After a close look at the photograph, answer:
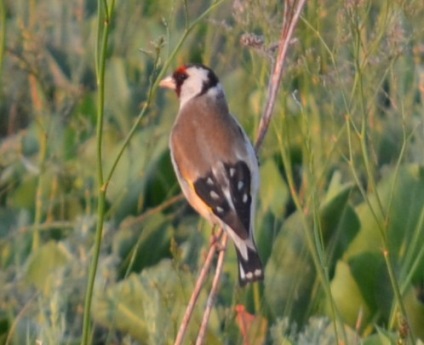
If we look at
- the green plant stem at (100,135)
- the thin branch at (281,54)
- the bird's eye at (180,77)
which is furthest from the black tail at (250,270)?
the bird's eye at (180,77)

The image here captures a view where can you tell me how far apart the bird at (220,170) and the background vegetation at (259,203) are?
14 cm

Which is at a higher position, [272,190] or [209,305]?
[209,305]

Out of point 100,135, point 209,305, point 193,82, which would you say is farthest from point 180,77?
point 100,135

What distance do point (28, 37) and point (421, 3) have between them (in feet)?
6.57

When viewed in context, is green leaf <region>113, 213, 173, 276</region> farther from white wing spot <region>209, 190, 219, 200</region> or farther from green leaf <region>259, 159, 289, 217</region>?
white wing spot <region>209, 190, 219, 200</region>

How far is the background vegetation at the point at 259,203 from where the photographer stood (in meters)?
3.38

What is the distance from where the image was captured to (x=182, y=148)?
4047 millimetres

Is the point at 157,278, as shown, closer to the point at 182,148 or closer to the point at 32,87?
the point at 182,148

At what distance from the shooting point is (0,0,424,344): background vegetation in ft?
11.1

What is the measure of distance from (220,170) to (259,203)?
1.18 meters

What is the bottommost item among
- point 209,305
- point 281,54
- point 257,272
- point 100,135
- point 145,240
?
point 145,240

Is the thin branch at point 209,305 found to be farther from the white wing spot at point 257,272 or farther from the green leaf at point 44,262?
the green leaf at point 44,262

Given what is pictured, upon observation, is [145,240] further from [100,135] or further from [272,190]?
[100,135]

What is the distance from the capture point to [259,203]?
5.05 metres
